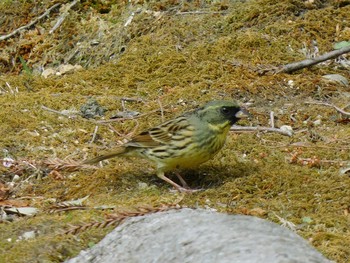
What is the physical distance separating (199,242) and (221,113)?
2.33m

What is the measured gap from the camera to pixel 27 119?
685cm

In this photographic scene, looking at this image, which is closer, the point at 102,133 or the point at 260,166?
the point at 260,166

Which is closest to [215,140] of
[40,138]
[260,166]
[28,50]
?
[260,166]

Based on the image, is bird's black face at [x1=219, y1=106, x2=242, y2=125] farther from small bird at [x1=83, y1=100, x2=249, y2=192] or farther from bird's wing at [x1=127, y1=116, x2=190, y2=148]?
bird's wing at [x1=127, y1=116, x2=190, y2=148]

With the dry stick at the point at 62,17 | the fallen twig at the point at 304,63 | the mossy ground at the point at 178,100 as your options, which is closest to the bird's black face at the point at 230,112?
the mossy ground at the point at 178,100

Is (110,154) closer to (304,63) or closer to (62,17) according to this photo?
(304,63)

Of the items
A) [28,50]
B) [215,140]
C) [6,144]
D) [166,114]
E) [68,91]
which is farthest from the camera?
[28,50]

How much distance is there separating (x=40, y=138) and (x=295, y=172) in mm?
2084

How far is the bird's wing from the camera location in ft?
18.8

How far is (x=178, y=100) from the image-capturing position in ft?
23.9

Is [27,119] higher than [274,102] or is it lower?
higher

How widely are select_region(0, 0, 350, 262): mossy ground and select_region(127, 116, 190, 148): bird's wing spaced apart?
0.96 ft

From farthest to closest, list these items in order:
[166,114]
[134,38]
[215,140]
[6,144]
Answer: [134,38] < [166,114] < [6,144] < [215,140]

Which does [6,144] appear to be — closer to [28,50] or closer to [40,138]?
[40,138]
